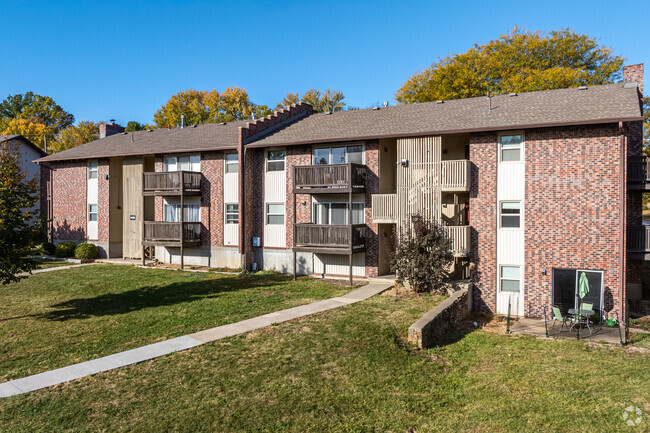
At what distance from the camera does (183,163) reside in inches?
977

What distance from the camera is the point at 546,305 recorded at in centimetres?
1723

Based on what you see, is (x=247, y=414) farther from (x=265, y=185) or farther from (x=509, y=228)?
(x=265, y=185)

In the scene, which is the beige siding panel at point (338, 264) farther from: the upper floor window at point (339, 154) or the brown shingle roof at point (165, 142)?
the brown shingle roof at point (165, 142)

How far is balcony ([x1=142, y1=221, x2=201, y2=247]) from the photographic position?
77.1 feet

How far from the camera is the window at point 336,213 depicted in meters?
20.8

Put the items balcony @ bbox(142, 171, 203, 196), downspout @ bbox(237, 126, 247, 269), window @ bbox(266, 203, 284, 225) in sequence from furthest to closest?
balcony @ bbox(142, 171, 203, 196), window @ bbox(266, 203, 284, 225), downspout @ bbox(237, 126, 247, 269)

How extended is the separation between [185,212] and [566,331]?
749 inches

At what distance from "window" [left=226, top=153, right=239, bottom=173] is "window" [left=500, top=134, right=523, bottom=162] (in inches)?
502

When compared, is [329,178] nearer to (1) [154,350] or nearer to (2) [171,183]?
(2) [171,183]

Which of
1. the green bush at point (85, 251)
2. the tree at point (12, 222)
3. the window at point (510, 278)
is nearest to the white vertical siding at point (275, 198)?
the window at point (510, 278)

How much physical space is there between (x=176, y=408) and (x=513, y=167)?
49.6 ft

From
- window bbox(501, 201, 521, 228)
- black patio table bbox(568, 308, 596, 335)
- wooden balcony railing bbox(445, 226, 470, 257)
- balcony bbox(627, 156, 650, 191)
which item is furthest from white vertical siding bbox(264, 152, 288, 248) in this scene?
balcony bbox(627, 156, 650, 191)

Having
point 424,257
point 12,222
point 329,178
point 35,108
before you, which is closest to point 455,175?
point 424,257

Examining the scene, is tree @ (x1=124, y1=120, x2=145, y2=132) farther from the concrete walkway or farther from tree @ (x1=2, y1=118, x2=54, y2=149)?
the concrete walkway
